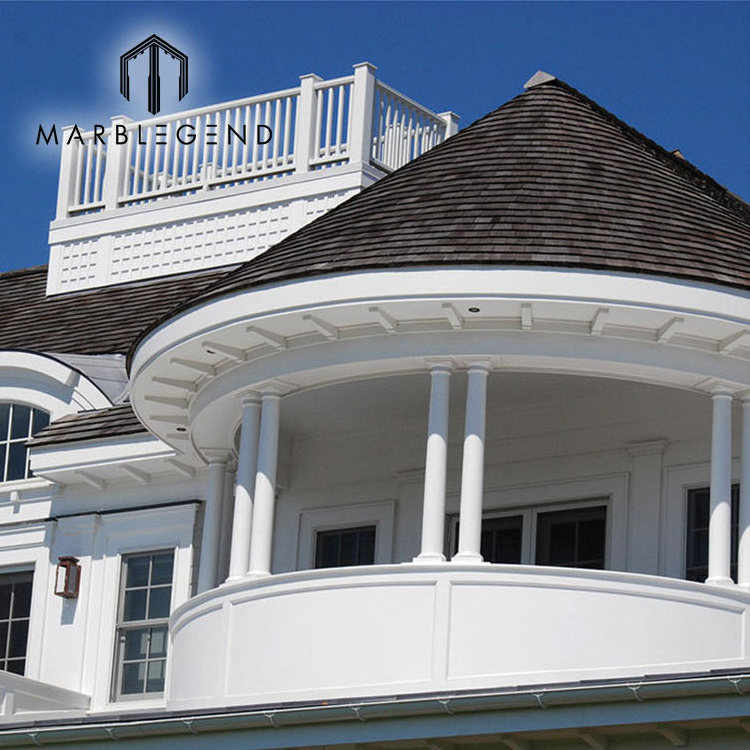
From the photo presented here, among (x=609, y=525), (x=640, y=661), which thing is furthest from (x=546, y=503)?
(x=640, y=661)

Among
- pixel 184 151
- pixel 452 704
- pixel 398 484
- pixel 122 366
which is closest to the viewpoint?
pixel 452 704

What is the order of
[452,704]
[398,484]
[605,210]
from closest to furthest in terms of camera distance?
[452,704] → [605,210] → [398,484]

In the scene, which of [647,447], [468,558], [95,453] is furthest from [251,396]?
[95,453]

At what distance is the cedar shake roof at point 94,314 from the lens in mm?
22172

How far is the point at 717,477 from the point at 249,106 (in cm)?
1104

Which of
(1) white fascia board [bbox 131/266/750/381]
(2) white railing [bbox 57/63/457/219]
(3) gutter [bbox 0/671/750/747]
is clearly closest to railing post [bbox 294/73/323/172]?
(2) white railing [bbox 57/63/457/219]

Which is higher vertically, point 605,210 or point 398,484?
point 605,210

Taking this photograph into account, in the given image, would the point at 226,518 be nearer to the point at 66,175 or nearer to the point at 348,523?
the point at 348,523

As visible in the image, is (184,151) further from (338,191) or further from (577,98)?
(577,98)

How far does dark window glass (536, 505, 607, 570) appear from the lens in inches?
671

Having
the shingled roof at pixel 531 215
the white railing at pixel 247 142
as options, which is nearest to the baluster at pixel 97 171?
the white railing at pixel 247 142

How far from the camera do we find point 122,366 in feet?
68.4

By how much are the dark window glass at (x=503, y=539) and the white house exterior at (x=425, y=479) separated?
31 mm

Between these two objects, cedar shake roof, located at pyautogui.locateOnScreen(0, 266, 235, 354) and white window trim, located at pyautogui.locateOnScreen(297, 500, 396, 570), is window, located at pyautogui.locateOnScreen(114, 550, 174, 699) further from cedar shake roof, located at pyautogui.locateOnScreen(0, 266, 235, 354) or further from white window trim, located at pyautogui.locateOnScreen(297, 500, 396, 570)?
cedar shake roof, located at pyautogui.locateOnScreen(0, 266, 235, 354)
